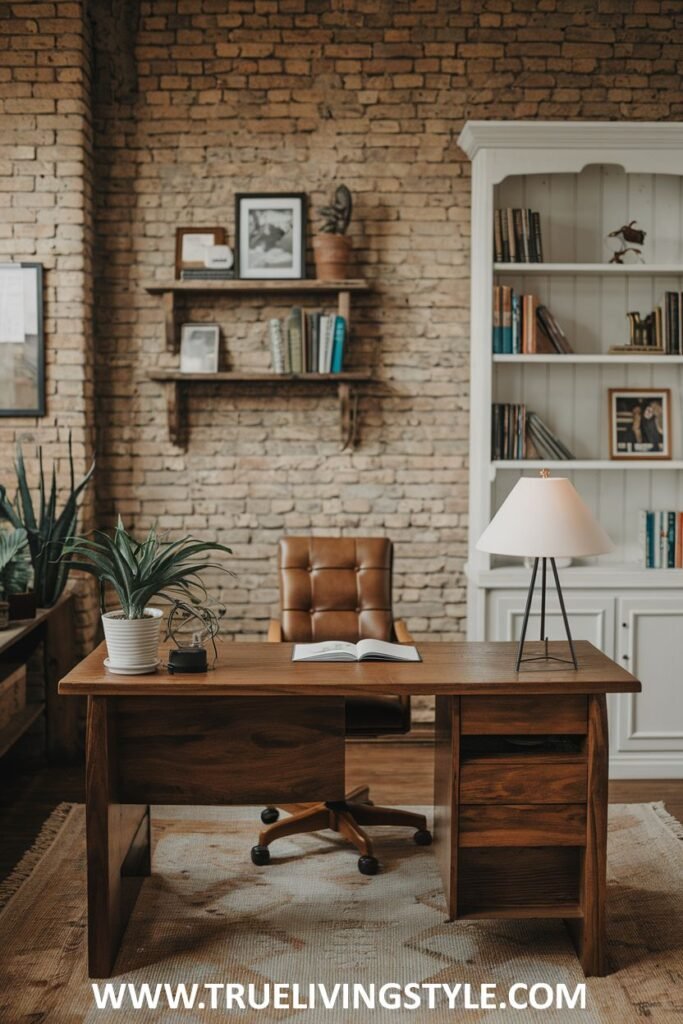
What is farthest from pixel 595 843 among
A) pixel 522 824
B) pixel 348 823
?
pixel 348 823

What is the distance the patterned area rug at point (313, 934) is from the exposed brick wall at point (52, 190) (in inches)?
71.6

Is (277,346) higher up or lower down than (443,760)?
higher up

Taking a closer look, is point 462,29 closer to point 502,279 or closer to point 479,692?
point 502,279

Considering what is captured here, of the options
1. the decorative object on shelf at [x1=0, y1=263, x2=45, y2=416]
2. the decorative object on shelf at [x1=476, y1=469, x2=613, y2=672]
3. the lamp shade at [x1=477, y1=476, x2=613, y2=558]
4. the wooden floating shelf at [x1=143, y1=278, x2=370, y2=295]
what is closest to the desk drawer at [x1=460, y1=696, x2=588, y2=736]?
the decorative object on shelf at [x1=476, y1=469, x2=613, y2=672]

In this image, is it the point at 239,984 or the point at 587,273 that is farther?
the point at 587,273

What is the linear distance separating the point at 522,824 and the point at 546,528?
83 cm

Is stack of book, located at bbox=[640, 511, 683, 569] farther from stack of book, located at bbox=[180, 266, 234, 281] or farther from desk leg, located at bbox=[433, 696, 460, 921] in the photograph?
stack of book, located at bbox=[180, 266, 234, 281]

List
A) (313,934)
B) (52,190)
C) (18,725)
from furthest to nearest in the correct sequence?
(52,190) → (18,725) → (313,934)

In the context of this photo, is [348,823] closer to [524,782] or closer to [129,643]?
[524,782]

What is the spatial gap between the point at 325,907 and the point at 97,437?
8.41 feet

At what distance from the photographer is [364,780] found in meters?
4.24

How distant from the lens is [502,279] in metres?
4.66

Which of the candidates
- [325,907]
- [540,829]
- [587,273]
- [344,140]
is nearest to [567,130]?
[587,273]

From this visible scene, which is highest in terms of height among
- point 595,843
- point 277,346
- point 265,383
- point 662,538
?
point 277,346
